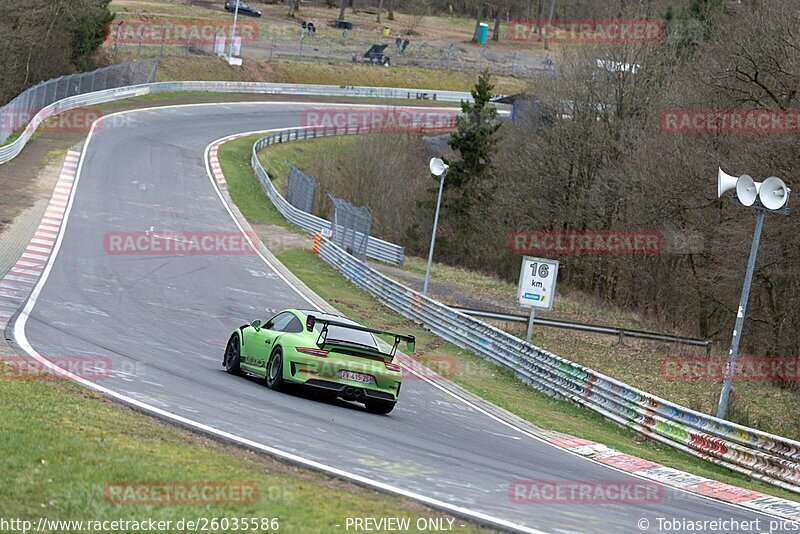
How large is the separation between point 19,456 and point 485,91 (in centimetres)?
5172

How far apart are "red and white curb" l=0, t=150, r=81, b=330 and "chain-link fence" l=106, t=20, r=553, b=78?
107ft

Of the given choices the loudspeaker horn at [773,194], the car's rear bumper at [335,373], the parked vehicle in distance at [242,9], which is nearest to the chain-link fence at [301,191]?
the car's rear bumper at [335,373]

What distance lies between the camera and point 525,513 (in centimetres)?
927

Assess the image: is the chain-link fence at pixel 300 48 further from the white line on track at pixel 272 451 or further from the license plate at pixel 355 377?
the white line on track at pixel 272 451

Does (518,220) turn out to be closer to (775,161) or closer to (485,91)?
(485,91)

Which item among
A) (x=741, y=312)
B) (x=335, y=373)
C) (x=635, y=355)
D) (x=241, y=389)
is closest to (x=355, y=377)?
(x=335, y=373)

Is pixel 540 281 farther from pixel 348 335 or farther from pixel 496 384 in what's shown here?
pixel 348 335

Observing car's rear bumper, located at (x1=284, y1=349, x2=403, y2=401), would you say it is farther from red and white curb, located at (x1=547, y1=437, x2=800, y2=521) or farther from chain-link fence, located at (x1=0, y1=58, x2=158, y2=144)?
chain-link fence, located at (x1=0, y1=58, x2=158, y2=144)

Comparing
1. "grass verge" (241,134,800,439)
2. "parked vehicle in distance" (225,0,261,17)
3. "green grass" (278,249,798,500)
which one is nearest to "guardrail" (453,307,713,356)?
"grass verge" (241,134,800,439)

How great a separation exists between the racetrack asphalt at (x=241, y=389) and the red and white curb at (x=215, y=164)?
26.8 feet

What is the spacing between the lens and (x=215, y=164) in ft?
166

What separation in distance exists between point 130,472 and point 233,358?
8431 mm

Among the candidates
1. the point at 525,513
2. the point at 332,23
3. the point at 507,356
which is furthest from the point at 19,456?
the point at 332,23

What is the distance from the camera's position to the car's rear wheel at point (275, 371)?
1535cm
